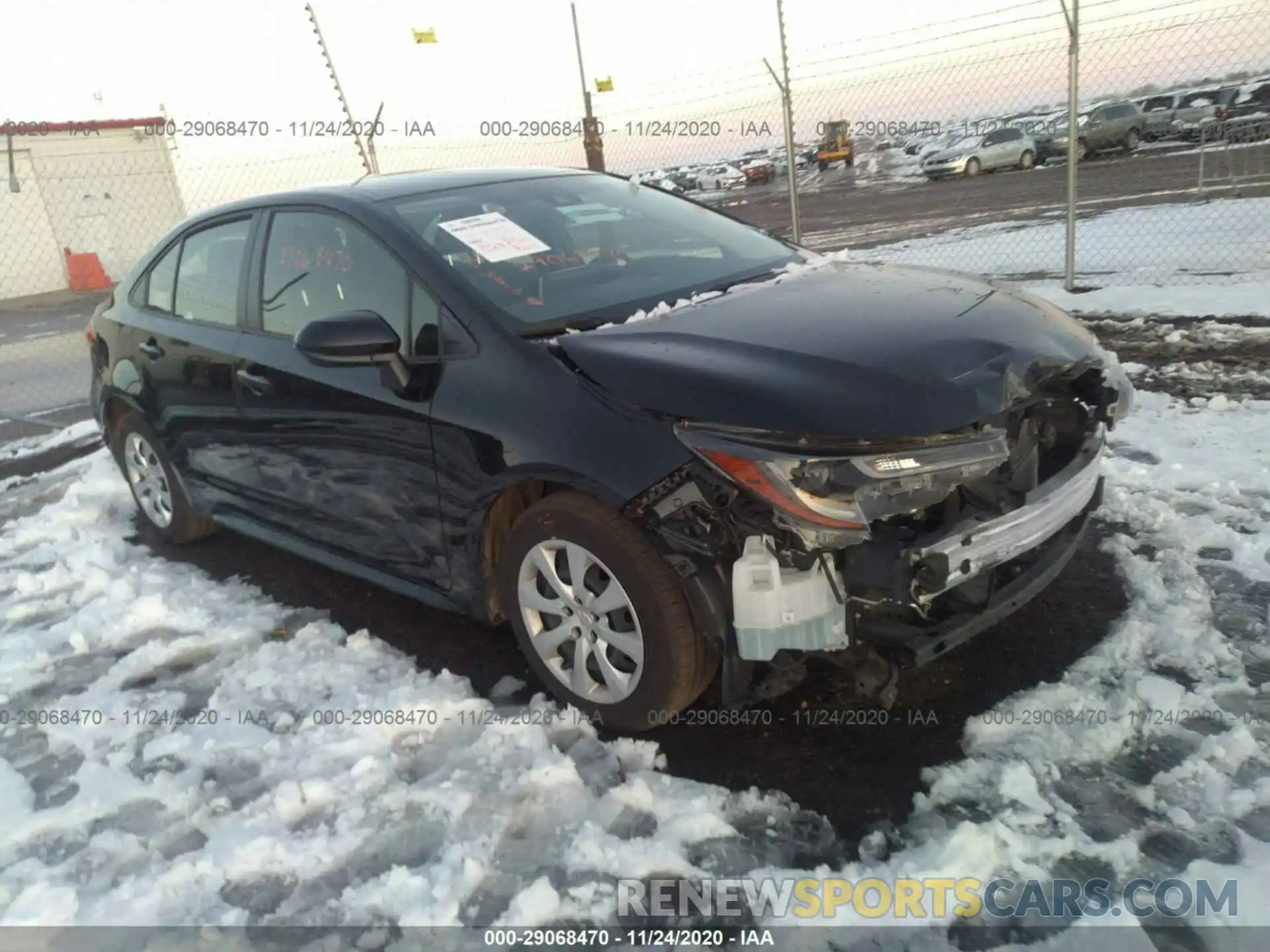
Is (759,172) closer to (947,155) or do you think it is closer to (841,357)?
(947,155)

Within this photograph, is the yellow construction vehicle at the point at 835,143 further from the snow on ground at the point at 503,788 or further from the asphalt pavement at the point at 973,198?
the snow on ground at the point at 503,788

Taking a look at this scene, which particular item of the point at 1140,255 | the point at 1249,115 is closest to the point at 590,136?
the point at 1140,255

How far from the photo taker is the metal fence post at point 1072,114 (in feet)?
23.6

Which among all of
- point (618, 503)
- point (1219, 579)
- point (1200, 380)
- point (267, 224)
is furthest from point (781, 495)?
point (1200, 380)

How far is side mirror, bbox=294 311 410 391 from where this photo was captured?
2986 mm

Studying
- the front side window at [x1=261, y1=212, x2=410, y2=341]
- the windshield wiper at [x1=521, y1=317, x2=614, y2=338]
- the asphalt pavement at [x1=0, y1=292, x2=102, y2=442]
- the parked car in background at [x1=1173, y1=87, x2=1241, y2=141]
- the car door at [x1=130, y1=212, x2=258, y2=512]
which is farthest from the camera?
the parked car in background at [x1=1173, y1=87, x2=1241, y2=141]

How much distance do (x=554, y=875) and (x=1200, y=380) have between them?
482 cm

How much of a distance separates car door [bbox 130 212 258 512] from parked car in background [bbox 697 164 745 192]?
3568cm

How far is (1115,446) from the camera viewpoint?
467cm

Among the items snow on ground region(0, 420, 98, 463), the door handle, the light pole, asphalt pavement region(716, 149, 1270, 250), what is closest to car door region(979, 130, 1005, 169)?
asphalt pavement region(716, 149, 1270, 250)

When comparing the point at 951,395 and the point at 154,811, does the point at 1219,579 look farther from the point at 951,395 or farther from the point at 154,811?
the point at 154,811

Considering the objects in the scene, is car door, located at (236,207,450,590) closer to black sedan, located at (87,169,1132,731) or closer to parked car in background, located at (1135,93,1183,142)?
black sedan, located at (87,169,1132,731)

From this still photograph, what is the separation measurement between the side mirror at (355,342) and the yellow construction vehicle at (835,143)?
7.54 meters

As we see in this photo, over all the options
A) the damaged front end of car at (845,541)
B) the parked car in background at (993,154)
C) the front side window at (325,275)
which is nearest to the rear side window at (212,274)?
the front side window at (325,275)
